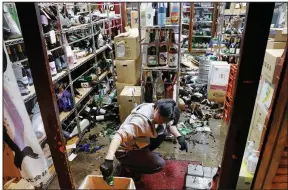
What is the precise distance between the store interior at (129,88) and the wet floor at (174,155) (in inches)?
0.5

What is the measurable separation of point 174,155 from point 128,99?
109cm

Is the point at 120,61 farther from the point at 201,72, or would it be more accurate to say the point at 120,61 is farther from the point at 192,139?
the point at 201,72

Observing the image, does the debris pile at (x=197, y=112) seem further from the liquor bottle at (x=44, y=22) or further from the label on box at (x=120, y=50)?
the liquor bottle at (x=44, y=22)

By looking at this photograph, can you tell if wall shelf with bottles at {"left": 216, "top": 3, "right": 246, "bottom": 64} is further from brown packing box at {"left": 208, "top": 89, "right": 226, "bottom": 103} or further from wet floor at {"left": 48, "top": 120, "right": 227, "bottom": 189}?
wet floor at {"left": 48, "top": 120, "right": 227, "bottom": 189}

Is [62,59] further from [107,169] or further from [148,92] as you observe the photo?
[107,169]


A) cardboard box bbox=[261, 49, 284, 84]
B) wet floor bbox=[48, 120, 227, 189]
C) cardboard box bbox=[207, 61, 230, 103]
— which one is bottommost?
wet floor bbox=[48, 120, 227, 189]

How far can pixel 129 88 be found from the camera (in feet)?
11.8

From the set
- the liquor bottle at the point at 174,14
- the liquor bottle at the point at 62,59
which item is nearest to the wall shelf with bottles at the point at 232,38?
the liquor bottle at the point at 174,14

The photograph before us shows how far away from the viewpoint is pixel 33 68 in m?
0.87

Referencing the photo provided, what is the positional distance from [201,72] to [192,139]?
241 centimetres

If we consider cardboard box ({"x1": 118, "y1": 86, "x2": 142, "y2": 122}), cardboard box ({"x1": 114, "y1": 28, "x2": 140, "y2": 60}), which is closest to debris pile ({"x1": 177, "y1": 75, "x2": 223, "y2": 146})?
cardboard box ({"x1": 118, "y1": 86, "x2": 142, "y2": 122})

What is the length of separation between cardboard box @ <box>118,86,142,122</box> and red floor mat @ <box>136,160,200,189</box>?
109 cm

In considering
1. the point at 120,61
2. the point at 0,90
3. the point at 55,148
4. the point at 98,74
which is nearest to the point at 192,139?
the point at 120,61

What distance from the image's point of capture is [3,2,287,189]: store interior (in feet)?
6.74
